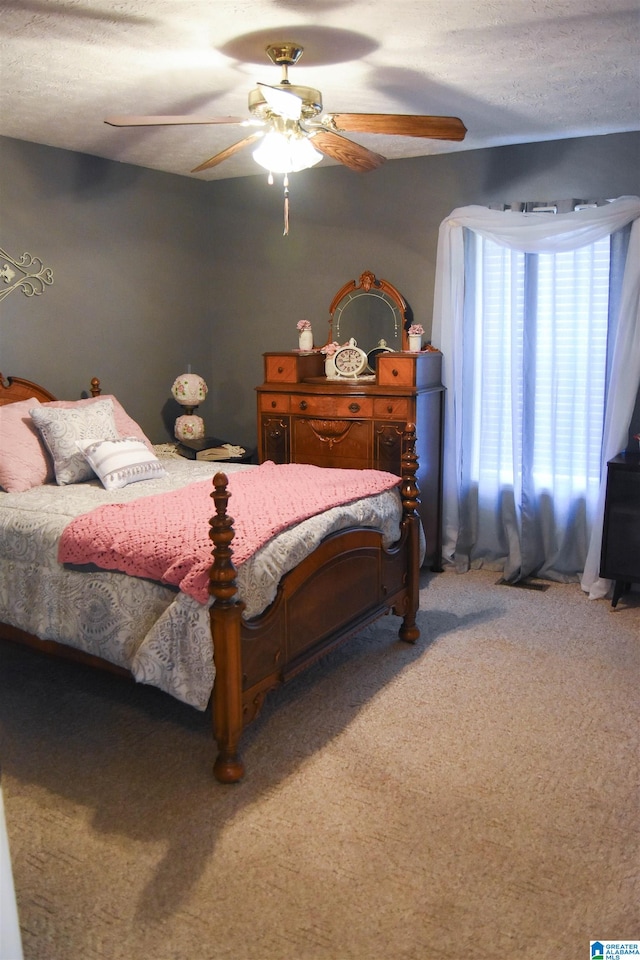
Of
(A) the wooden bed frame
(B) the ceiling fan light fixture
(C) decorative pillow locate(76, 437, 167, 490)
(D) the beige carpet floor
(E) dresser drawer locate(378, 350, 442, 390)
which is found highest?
(B) the ceiling fan light fixture

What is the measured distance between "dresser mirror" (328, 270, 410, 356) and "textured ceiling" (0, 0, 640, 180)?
3.28 ft

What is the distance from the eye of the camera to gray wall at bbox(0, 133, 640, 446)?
4344mm

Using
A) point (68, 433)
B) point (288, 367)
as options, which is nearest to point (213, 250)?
point (288, 367)

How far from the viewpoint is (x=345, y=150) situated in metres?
3.14

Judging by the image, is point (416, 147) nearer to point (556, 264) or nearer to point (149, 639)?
point (556, 264)

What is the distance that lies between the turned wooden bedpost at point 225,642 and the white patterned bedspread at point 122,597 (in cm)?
4

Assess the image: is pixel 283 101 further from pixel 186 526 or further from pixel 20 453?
pixel 20 453

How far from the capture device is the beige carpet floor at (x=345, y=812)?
6.66ft

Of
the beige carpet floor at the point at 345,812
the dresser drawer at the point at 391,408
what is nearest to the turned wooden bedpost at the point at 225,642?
the beige carpet floor at the point at 345,812

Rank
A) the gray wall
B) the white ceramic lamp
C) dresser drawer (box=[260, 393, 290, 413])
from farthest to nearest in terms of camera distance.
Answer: the white ceramic lamp < dresser drawer (box=[260, 393, 290, 413]) < the gray wall

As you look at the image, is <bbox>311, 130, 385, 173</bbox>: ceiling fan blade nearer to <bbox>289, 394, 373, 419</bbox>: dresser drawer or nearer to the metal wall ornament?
<bbox>289, 394, 373, 419</bbox>: dresser drawer

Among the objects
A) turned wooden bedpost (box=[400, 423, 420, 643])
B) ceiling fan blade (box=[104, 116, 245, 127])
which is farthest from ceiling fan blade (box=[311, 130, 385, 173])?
turned wooden bedpost (box=[400, 423, 420, 643])

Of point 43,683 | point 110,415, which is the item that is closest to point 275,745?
point 43,683
